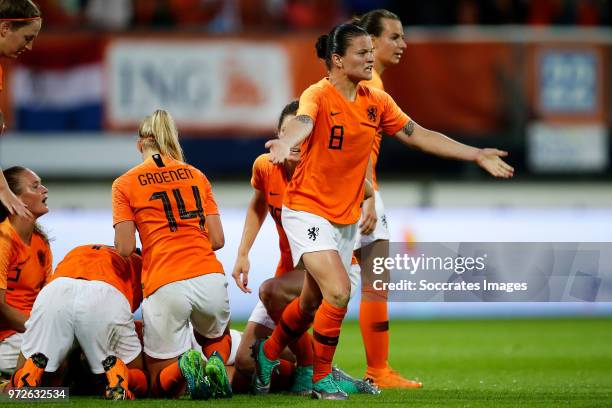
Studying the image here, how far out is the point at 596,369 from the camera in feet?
27.7

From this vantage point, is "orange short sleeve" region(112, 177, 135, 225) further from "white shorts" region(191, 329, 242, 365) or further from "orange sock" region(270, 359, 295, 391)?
"orange sock" region(270, 359, 295, 391)

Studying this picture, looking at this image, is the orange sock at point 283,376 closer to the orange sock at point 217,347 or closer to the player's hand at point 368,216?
the orange sock at point 217,347

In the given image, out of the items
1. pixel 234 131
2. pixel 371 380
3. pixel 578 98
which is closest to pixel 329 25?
pixel 234 131

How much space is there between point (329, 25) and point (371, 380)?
945 cm

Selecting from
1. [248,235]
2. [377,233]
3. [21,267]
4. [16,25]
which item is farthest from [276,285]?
[16,25]

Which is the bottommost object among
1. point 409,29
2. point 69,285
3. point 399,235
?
point 399,235

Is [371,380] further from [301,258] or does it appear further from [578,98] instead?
[578,98]

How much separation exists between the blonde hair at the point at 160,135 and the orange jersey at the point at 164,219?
126mm

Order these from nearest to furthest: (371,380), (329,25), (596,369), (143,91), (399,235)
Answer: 1. (371,380)
2. (596,369)
3. (399,235)
4. (143,91)
5. (329,25)

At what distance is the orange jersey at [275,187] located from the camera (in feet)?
23.0

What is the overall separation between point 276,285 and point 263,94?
26.3ft

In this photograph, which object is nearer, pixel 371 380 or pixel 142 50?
pixel 371 380

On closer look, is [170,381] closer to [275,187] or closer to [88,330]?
[88,330]

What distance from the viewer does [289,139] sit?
586 centimetres
